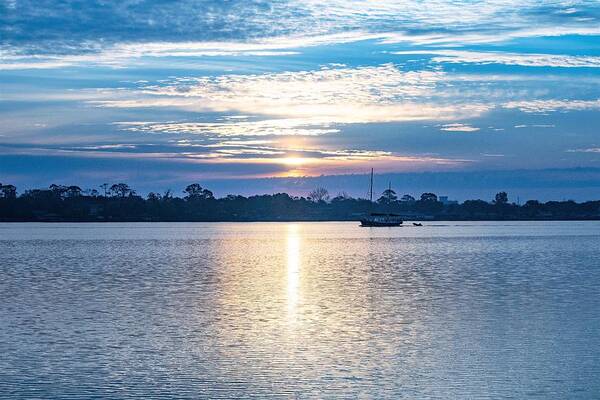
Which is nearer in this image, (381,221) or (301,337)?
(301,337)

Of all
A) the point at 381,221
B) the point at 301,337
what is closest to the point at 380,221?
the point at 381,221

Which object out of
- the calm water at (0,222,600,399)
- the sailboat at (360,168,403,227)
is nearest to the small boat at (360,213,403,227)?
the sailboat at (360,168,403,227)

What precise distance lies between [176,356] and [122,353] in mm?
1281

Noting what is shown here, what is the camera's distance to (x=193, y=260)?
62.2 metres

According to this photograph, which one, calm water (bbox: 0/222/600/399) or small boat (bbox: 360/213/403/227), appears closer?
calm water (bbox: 0/222/600/399)

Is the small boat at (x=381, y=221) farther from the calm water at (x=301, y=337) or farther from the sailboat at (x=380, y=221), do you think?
the calm water at (x=301, y=337)

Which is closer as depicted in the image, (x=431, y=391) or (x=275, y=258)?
(x=431, y=391)

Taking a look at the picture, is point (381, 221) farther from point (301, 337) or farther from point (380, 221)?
point (301, 337)

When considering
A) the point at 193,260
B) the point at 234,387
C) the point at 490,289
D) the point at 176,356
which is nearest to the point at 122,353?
the point at 176,356

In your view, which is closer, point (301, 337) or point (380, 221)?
point (301, 337)

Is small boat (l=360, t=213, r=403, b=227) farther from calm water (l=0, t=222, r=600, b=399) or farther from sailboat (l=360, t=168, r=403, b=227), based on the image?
calm water (l=0, t=222, r=600, b=399)

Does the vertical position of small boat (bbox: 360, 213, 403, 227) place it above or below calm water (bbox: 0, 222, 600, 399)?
above

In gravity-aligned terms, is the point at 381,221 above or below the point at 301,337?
above

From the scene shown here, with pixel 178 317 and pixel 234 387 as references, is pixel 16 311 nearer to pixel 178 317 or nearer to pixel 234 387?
pixel 178 317
